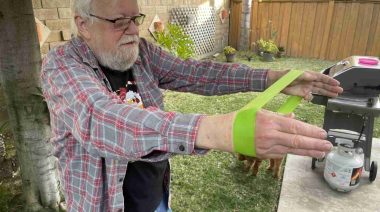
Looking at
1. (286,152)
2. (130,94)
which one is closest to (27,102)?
(130,94)

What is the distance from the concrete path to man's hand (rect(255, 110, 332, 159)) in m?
2.45

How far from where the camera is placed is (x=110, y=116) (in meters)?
1.03

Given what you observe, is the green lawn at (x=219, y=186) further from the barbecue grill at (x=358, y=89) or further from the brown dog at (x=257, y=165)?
the barbecue grill at (x=358, y=89)

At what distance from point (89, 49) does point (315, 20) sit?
415 inches

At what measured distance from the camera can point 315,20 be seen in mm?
10594

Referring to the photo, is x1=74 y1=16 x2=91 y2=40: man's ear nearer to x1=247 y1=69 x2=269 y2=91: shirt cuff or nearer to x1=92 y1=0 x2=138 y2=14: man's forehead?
x1=92 y1=0 x2=138 y2=14: man's forehead

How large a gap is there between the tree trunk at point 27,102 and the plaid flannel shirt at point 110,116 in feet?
2.96

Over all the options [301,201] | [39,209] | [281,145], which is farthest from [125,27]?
[301,201]

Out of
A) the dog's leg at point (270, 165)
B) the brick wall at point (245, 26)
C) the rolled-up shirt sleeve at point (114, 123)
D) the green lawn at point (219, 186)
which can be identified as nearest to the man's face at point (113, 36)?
the rolled-up shirt sleeve at point (114, 123)

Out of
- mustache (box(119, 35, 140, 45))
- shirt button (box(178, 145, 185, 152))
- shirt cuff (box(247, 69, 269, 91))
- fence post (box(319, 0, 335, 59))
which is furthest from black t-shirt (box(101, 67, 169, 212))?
fence post (box(319, 0, 335, 59))

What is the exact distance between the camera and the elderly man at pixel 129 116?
88 centimetres

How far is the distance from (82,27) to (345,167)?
8.76 feet

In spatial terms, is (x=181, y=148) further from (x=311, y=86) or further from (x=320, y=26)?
(x=320, y=26)

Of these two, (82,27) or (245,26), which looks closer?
(82,27)
